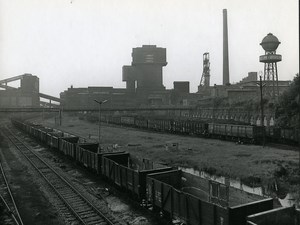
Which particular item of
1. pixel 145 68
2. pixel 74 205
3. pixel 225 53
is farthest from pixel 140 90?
pixel 74 205

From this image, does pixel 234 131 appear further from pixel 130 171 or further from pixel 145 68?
pixel 145 68

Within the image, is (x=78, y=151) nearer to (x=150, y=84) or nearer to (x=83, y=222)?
(x=83, y=222)

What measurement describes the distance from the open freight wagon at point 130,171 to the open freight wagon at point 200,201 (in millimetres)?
600

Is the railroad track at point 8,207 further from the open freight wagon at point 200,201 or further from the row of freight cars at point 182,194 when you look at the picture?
the open freight wagon at point 200,201

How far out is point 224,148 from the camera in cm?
3092

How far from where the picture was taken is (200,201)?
30.3 feet

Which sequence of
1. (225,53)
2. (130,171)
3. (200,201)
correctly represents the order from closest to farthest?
(200,201) < (130,171) < (225,53)

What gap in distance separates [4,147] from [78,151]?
59.6 feet

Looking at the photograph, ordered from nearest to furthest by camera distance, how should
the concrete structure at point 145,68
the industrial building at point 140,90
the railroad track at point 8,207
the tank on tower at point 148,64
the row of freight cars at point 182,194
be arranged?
1. the row of freight cars at point 182,194
2. the railroad track at point 8,207
3. the industrial building at point 140,90
4. the concrete structure at point 145,68
5. the tank on tower at point 148,64

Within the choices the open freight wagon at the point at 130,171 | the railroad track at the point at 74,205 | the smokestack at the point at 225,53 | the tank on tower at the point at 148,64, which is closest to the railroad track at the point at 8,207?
the railroad track at the point at 74,205

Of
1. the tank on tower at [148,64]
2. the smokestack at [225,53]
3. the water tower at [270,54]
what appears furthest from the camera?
the tank on tower at [148,64]

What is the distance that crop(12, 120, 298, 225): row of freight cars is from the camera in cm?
869

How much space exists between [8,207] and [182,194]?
8.82 metres

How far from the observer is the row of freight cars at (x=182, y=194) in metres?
8.69
